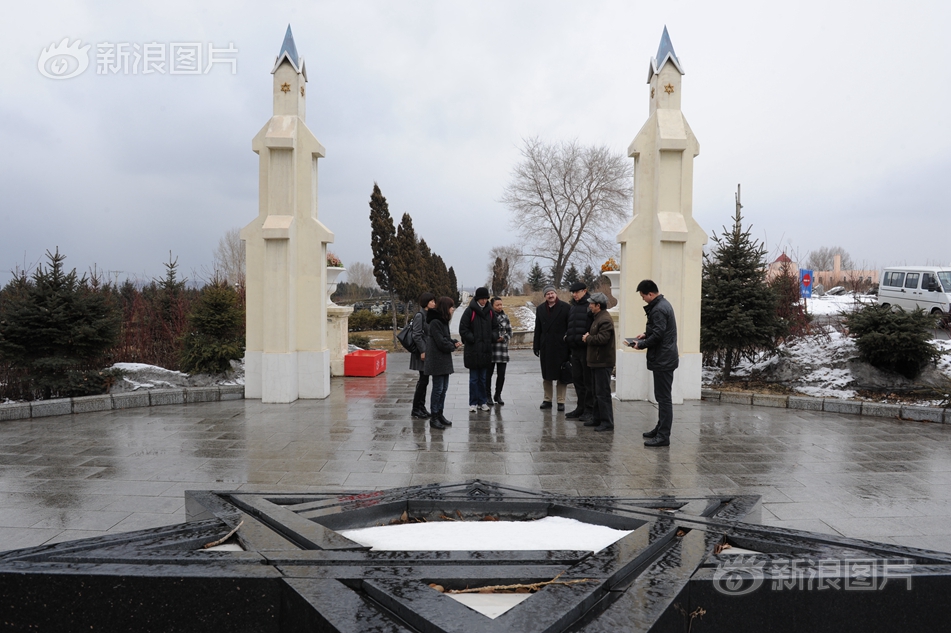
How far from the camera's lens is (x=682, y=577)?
237cm

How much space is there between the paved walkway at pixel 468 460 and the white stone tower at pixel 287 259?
2.79ft

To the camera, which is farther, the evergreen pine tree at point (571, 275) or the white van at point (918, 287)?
the evergreen pine tree at point (571, 275)

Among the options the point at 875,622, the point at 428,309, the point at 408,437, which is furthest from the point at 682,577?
the point at 428,309

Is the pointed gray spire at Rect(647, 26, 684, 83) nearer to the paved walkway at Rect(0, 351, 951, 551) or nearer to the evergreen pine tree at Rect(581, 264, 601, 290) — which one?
the paved walkway at Rect(0, 351, 951, 551)

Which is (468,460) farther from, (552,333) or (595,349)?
(552,333)

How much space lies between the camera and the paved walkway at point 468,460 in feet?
16.5

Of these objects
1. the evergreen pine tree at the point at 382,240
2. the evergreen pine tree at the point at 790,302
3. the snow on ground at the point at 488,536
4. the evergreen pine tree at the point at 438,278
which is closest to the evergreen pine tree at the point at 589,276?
the evergreen pine tree at the point at 438,278

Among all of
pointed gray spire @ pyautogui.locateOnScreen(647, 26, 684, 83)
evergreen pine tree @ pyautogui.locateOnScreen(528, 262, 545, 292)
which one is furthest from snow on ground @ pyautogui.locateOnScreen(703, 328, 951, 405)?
evergreen pine tree @ pyautogui.locateOnScreen(528, 262, 545, 292)

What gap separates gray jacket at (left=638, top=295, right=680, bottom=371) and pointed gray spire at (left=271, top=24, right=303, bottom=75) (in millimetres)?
7366

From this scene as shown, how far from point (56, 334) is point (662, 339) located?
9.27 metres

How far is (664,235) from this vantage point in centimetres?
1014

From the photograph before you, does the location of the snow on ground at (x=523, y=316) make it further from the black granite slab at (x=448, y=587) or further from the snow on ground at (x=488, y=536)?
the black granite slab at (x=448, y=587)

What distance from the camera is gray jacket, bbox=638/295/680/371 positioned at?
7.39 m

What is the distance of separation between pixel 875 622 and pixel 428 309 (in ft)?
22.1
